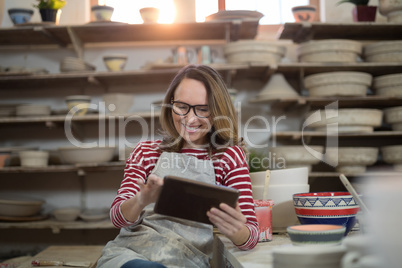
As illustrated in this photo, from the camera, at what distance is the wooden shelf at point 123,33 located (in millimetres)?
3275

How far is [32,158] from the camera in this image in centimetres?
325

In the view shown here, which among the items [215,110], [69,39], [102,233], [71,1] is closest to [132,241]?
[215,110]

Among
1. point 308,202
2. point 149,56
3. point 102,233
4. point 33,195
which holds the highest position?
point 149,56

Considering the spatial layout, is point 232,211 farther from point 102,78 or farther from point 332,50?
point 102,78

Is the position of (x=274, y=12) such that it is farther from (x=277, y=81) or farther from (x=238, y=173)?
(x=238, y=173)

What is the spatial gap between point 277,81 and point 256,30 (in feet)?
1.66

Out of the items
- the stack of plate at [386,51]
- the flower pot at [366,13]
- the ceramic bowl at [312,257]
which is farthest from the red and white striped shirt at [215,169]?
the flower pot at [366,13]

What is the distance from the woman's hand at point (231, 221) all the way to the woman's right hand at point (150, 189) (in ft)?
0.49

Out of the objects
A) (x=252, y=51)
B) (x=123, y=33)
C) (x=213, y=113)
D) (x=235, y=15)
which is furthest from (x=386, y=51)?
(x=213, y=113)

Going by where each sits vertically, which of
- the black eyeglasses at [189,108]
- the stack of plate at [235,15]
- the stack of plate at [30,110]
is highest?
the stack of plate at [235,15]

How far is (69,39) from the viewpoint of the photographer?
139 inches

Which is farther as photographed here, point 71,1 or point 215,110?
point 71,1

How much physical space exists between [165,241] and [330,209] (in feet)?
1.58

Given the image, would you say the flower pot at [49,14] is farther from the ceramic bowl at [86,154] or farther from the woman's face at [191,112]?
the woman's face at [191,112]
